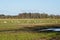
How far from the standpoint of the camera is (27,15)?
156 meters

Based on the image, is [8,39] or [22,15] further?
[22,15]

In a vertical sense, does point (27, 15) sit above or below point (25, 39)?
below

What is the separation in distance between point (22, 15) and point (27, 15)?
553cm

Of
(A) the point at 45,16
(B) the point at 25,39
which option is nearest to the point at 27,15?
(A) the point at 45,16

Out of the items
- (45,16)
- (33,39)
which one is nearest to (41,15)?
(45,16)

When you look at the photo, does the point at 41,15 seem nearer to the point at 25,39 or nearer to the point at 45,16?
the point at 45,16

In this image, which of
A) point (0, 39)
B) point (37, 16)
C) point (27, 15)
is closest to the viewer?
point (0, 39)

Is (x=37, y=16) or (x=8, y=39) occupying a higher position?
(x=8, y=39)

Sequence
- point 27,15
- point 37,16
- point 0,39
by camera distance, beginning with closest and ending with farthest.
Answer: point 0,39 < point 37,16 < point 27,15

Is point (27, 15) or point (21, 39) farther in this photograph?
point (27, 15)

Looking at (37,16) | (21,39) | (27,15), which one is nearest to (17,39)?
(21,39)

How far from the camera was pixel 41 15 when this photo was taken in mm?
151750

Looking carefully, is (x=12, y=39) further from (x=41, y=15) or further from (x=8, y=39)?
(x=41, y=15)

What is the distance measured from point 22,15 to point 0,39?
124780 mm
